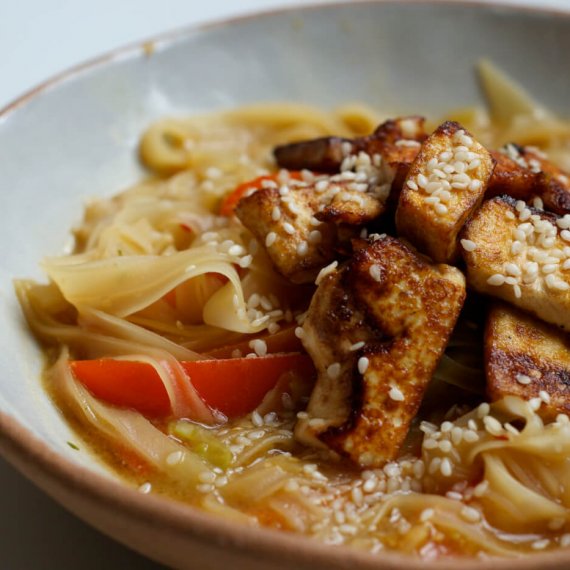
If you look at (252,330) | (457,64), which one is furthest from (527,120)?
(252,330)

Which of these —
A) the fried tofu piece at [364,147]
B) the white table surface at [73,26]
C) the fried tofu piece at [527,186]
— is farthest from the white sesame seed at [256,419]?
the white table surface at [73,26]

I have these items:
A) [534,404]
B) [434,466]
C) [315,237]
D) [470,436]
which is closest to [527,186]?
[315,237]

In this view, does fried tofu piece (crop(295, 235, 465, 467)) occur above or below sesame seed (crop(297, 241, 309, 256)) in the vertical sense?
below

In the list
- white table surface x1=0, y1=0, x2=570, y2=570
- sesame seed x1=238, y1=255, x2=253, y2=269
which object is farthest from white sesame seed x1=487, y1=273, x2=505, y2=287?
white table surface x1=0, y1=0, x2=570, y2=570

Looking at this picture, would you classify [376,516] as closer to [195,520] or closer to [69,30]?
[195,520]

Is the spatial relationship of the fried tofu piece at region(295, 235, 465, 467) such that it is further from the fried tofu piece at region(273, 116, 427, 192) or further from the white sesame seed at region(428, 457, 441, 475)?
the fried tofu piece at region(273, 116, 427, 192)

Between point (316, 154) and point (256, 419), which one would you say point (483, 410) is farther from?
point (316, 154)

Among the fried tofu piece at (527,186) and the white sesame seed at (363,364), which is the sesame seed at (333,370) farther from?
the fried tofu piece at (527,186)
